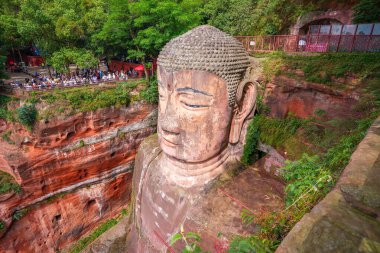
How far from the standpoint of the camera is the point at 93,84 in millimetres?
13984

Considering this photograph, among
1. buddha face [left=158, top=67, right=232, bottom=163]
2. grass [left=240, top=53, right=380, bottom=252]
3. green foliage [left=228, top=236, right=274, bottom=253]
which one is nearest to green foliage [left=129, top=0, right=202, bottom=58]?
grass [left=240, top=53, right=380, bottom=252]

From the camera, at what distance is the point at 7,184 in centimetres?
1105

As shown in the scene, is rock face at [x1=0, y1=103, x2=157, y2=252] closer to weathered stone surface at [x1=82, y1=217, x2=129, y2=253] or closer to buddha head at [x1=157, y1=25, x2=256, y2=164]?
weathered stone surface at [x1=82, y1=217, x2=129, y2=253]

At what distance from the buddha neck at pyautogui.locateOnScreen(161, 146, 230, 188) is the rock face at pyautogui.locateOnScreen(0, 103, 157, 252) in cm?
861

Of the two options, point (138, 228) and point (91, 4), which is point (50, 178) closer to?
point (138, 228)

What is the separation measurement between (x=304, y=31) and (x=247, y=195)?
1445 centimetres

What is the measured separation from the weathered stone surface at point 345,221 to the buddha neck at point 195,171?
3.46 m

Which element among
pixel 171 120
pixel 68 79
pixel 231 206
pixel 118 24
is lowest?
pixel 231 206

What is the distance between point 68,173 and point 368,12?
17146 millimetres

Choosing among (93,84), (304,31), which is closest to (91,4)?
(93,84)

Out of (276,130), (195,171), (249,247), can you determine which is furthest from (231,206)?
(276,130)

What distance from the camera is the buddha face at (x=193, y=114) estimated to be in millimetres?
4562

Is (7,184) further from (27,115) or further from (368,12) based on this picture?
(368,12)

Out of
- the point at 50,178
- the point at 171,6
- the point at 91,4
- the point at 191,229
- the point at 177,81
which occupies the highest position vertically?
the point at 91,4
